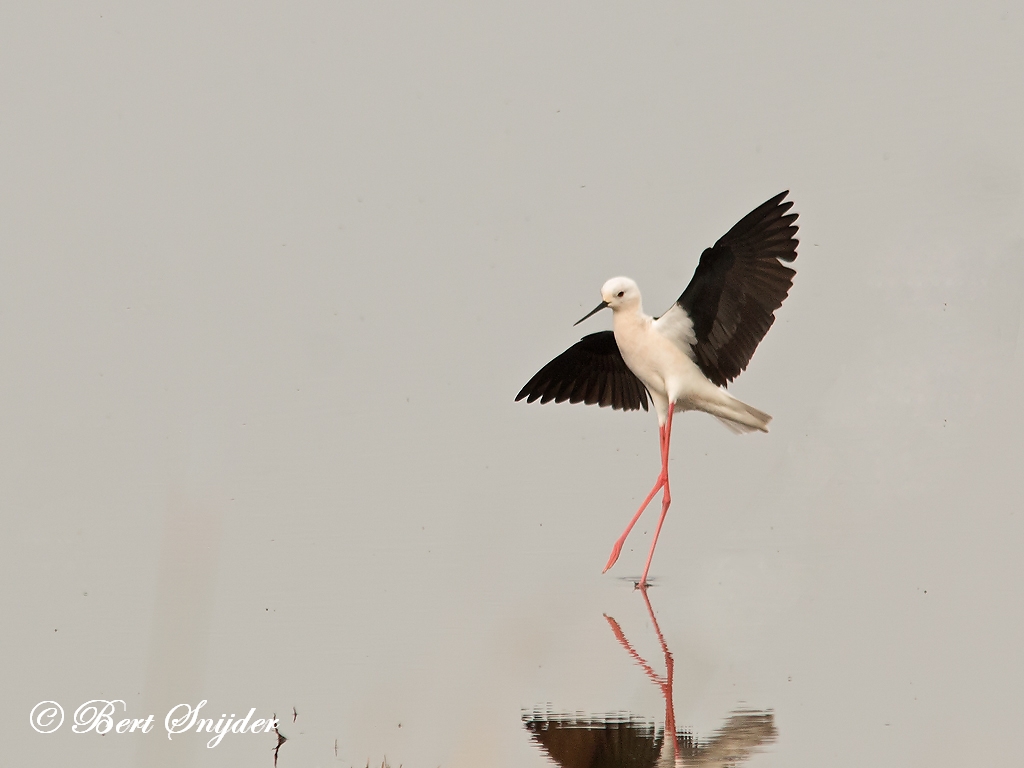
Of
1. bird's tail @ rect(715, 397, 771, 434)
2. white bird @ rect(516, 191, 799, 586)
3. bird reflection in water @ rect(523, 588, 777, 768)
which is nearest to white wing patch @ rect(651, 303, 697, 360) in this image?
white bird @ rect(516, 191, 799, 586)

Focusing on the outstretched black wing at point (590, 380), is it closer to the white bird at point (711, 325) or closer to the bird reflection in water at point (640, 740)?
the white bird at point (711, 325)

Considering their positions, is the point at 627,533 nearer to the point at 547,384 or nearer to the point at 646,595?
the point at 646,595

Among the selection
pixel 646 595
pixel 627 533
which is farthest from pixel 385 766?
pixel 627 533

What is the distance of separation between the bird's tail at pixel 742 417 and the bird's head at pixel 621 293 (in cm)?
77

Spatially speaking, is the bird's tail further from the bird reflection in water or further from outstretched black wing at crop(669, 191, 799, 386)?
the bird reflection in water

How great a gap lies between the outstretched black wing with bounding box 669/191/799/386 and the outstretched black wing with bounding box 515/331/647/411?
0.77 metres

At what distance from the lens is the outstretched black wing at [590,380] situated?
666cm

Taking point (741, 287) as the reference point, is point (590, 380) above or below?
above

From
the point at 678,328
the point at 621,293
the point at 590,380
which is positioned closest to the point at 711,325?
the point at 678,328

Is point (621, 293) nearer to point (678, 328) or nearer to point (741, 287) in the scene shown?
point (678, 328)

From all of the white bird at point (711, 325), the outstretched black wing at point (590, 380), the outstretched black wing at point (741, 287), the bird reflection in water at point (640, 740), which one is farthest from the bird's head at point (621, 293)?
the bird reflection in water at point (640, 740)

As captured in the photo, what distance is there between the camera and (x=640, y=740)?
318 centimetres

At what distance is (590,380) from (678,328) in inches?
38.2

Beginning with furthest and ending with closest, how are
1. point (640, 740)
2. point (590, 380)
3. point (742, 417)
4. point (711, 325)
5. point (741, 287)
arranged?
1. point (590, 380)
2. point (742, 417)
3. point (711, 325)
4. point (741, 287)
5. point (640, 740)
